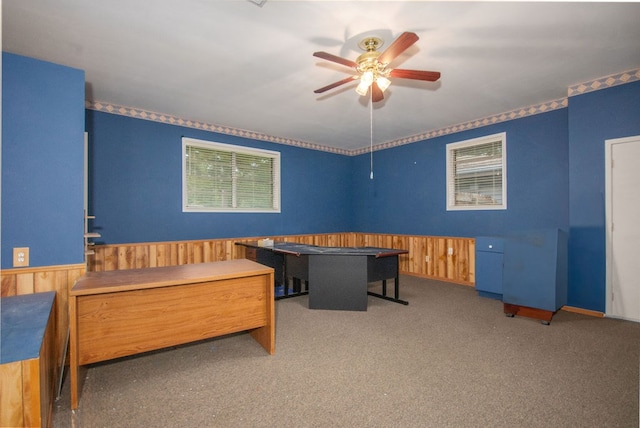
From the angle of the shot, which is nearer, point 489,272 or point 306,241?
point 489,272

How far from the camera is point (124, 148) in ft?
13.5

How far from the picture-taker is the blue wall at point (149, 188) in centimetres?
398

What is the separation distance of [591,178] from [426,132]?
253 cm

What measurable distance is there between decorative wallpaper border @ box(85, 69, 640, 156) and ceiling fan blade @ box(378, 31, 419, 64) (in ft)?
9.01

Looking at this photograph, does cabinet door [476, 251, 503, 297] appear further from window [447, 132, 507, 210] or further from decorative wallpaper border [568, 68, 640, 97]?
decorative wallpaper border [568, 68, 640, 97]

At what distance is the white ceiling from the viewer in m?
2.16

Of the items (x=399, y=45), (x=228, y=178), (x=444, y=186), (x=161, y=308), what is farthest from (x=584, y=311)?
(x=228, y=178)

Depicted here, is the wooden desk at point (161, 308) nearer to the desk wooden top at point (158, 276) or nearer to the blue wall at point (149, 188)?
the desk wooden top at point (158, 276)

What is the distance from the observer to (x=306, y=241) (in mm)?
6082

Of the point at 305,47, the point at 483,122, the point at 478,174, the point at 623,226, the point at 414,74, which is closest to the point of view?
the point at 414,74

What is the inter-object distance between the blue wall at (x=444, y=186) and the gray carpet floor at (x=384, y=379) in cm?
164

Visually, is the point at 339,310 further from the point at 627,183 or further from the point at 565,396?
the point at 627,183

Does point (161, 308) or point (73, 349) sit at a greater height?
point (161, 308)

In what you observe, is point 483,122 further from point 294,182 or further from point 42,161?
point 42,161
